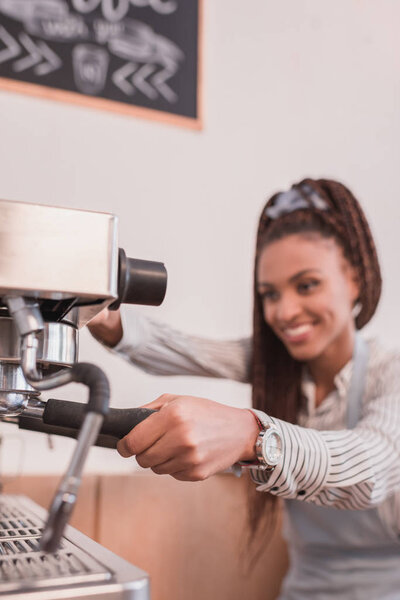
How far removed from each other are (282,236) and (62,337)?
0.63 meters

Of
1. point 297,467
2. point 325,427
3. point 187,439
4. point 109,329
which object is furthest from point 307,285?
point 187,439

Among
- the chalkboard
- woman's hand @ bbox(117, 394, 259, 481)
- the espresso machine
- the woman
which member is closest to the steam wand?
the espresso machine

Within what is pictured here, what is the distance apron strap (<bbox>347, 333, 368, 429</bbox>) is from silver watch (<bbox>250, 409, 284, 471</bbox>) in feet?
1.36

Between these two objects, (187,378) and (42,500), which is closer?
(42,500)

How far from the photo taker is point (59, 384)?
0.33 meters

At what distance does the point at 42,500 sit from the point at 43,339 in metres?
0.64

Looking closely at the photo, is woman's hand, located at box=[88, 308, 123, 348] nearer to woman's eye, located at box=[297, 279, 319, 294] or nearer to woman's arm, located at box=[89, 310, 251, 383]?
woman's arm, located at box=[89, 310, 251, 383]

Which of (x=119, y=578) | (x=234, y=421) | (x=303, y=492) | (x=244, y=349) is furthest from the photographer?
(x=244, y=349)

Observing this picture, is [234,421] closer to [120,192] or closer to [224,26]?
[120,192]

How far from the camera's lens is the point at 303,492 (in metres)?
0.57

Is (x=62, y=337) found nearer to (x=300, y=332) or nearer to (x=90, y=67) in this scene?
(x=300, y=332)

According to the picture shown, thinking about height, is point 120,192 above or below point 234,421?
above

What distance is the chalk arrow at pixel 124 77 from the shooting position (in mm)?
1136

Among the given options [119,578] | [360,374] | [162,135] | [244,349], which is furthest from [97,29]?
[119,578]
